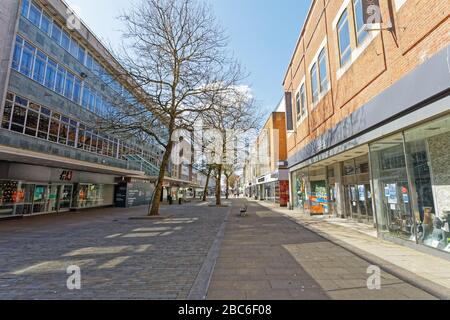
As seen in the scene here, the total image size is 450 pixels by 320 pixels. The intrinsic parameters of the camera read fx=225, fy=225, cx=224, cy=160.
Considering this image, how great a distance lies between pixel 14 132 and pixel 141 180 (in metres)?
16.5

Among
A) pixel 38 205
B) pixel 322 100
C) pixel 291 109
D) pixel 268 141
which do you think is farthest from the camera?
pixel 268 141

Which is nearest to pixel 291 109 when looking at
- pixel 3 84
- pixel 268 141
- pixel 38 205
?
pixel 268 141

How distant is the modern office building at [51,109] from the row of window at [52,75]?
0.06 metres

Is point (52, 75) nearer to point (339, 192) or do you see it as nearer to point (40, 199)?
point (40, 199)

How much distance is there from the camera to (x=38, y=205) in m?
16.2

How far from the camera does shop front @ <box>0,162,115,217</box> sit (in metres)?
13.8

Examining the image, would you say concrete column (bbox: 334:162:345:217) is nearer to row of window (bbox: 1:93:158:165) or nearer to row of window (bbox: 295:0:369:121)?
row of window (bbox: 295:0:369:121)

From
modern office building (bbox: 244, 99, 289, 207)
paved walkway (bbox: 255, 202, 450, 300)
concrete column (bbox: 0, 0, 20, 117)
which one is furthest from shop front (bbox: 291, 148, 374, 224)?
concrete column (bbox: 0, 0, 20, 117)

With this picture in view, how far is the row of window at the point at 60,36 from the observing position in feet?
48.1

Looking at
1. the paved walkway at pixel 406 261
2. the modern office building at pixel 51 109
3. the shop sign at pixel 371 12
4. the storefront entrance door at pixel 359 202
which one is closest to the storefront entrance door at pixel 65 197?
the modern office building at pixel 51 109

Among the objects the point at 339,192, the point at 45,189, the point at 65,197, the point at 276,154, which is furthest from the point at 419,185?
the point at 65,197

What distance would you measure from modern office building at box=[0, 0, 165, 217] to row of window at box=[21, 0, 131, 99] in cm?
7

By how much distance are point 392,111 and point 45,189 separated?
21263 mm

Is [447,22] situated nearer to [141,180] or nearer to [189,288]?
[189,288]
